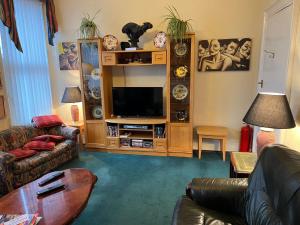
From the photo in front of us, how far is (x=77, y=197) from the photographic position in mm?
1846

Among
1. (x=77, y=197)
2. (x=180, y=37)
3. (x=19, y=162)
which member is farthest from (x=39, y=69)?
(x=77, y=197)

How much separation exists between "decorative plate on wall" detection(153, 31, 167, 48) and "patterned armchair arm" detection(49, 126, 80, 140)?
1.92 meters

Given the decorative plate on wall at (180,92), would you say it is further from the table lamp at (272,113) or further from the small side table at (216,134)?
the table lamp at (272,113)

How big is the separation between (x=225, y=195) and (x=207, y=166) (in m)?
1.70

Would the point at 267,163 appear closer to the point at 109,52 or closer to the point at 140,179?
the point at 140,179

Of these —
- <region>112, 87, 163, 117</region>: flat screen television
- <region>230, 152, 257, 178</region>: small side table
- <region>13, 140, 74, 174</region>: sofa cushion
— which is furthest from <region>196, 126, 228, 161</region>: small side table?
<region>13, 140, 74, 174</region>: sofa cushion

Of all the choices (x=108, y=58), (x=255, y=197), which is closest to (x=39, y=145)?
(x=108, y=58)

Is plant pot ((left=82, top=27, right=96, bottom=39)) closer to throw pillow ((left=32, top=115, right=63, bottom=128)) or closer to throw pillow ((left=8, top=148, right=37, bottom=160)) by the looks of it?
Result: throw pillow ((left=32, top=115, right=63, bottom=128))

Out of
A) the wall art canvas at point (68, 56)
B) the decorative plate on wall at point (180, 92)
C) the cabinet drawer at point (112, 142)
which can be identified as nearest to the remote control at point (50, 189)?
the cabinet drawer at point (112, 142)

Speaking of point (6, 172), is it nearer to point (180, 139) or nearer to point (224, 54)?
point (180, 139)

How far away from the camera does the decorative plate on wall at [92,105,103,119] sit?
13.4 feet

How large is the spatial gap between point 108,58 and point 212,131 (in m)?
2.09

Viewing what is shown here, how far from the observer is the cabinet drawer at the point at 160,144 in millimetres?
3727

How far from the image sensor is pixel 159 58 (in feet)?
11.6
